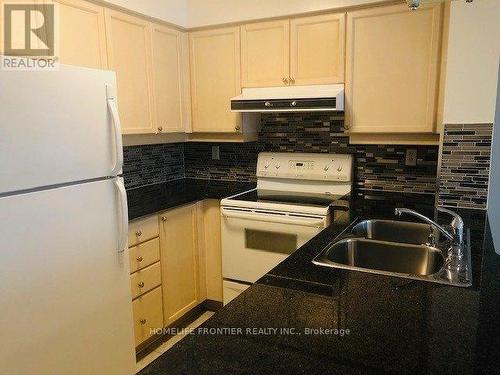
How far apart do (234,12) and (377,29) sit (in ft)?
3.28

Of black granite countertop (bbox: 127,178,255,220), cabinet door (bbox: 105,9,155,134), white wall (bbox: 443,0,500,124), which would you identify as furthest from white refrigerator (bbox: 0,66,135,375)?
white wall (bbox: 443,0,500,124)

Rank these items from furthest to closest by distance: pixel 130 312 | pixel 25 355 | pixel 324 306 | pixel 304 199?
pixel 304 199, pixel 130 312, pixel 25 355, pixel 324 306

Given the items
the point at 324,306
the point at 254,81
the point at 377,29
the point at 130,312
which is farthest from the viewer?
the point at 254,81

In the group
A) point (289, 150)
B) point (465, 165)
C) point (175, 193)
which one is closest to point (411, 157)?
point (465, 165)

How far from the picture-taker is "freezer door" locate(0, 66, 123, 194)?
1.31 m

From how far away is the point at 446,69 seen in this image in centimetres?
198

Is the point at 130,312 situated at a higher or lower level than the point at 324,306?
lower

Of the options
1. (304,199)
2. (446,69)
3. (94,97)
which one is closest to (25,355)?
(94,97)

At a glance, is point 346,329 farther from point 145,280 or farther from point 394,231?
point 145,280

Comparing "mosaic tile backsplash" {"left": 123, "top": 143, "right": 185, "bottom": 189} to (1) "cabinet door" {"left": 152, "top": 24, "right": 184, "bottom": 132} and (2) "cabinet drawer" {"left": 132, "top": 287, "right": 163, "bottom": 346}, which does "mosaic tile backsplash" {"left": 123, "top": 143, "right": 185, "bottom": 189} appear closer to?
(1) "cabinet door" {"left": 152, "top": 24, "right": 184, "bottom": 132}

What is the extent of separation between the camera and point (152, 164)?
120 inches

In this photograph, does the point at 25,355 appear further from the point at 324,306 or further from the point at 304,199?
the point at 304,199

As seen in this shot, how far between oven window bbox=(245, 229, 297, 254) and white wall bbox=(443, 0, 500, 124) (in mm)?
1157

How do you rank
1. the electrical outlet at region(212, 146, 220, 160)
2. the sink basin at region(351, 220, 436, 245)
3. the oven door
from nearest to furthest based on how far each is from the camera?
the sink basin at region(351, 220, 436, 245)
the oven door
the electrical outlet at region(212, 146, 220, 160)
